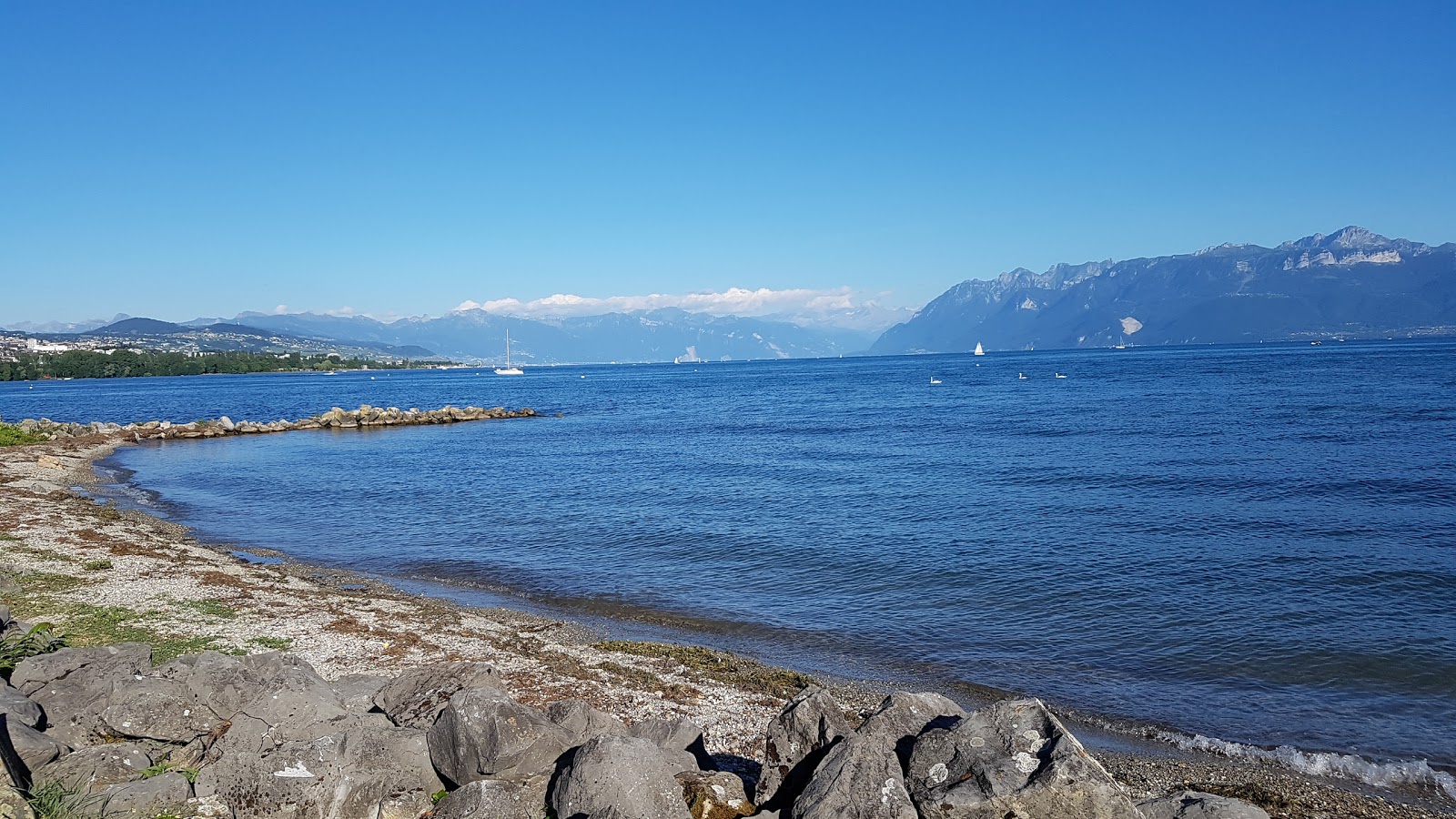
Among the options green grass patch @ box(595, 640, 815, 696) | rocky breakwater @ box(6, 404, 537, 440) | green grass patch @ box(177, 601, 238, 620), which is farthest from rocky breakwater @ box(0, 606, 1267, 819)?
rocky breakwater @ box(6, 404, 537, 440)

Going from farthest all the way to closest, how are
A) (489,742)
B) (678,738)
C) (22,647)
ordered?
1. (22,647)
2. (678,738)
3. (489,742)

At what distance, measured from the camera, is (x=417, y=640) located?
15.1 m

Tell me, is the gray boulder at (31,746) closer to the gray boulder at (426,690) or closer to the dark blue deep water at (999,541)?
the gray boulder at (426,690)

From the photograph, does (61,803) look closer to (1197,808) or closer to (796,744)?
(796,744)

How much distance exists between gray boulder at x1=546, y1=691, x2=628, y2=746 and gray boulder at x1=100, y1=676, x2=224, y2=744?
3.17 m

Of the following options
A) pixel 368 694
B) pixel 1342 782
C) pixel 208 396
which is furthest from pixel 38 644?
pixel 208 396

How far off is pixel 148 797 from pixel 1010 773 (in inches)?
268

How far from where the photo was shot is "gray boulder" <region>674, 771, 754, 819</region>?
24.5 feet

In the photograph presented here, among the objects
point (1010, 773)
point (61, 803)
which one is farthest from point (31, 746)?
point (1010, 773)

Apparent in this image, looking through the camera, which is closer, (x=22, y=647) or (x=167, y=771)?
(x=167, y=771)

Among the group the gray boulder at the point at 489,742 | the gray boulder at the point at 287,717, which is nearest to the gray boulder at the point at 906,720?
the gray boulder at the point at 489,742

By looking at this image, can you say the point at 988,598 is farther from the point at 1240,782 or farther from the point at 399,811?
the point at 399,811

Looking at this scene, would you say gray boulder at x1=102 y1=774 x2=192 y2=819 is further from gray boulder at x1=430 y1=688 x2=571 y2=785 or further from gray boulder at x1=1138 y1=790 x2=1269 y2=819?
gray boulder at x1=1138 y1=790 x2=1269 y2=819

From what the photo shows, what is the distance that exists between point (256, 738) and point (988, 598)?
43.8ft
